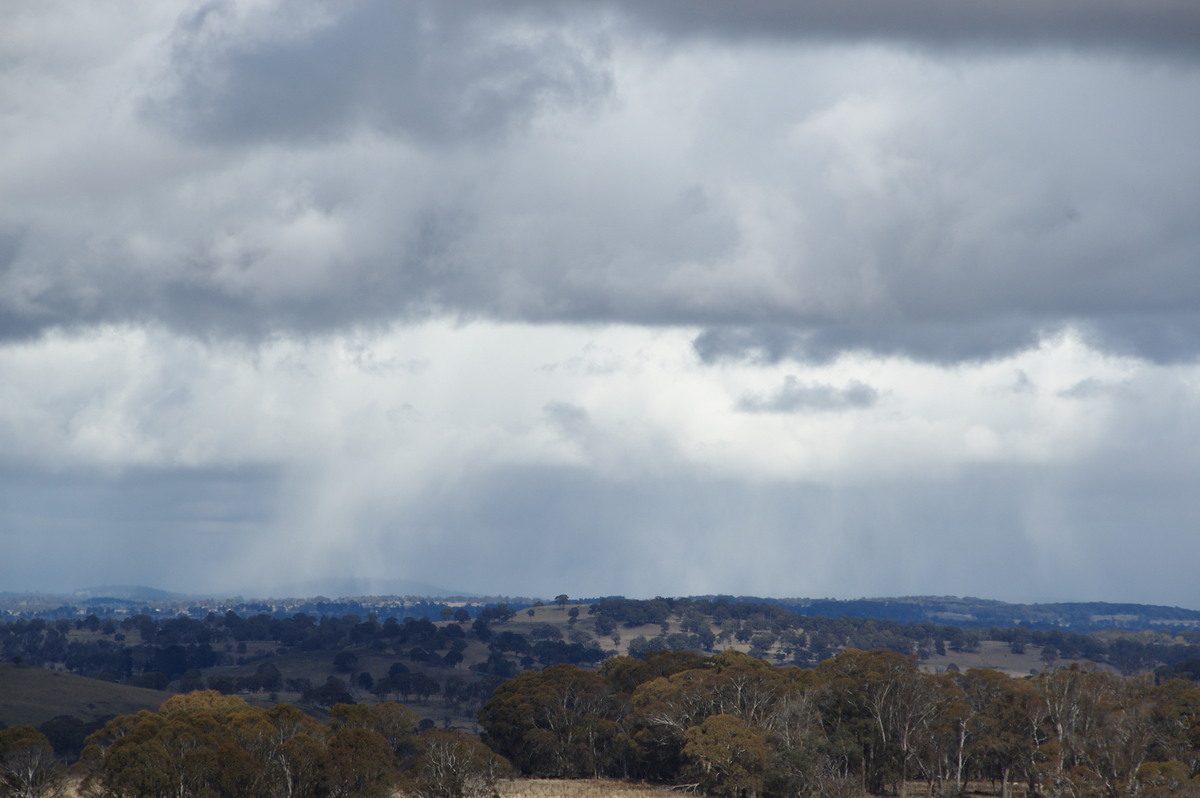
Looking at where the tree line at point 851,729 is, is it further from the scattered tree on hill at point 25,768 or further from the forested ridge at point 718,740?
the scattered tree on hill at point 25,768

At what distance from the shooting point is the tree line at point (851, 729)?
102 meters

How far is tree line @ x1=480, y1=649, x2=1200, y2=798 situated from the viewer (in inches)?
4003

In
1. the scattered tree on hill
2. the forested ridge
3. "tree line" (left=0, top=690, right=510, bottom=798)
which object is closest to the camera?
"tree line" (left=0, top=690, right=510, bottom=798)

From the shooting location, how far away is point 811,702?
382 ft

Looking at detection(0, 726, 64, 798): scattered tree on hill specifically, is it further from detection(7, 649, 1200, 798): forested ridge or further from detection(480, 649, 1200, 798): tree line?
detection(480, 649, 1200, 798): tree line

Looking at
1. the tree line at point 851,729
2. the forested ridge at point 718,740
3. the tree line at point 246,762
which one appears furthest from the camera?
the tree line at point 851,729

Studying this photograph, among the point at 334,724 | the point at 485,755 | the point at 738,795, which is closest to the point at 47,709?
the point at 334,724

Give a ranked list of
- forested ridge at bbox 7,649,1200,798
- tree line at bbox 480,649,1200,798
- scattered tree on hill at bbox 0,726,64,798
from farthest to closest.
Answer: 1. tree line at bbox 480,649,1200,798
2. scattered tree on hill at bbox 0,726,64,798
3. forested ridge at bbox 7,649,1200,798

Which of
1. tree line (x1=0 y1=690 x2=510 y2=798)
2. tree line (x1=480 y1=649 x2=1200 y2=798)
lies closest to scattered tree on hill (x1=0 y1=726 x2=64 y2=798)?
tree line (x1=0 y1=690 x2=510 y2=798)

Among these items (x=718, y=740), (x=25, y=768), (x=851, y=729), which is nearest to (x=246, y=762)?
(x=25, y=768)

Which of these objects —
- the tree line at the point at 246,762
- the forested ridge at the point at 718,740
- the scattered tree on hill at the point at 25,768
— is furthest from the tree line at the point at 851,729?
the scattered tree on hill at the point at 25,768

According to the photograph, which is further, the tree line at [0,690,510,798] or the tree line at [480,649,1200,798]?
the tree line at [480,649,1200,798]

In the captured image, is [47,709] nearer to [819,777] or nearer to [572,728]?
[572,728]

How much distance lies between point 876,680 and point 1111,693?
70.3ft
